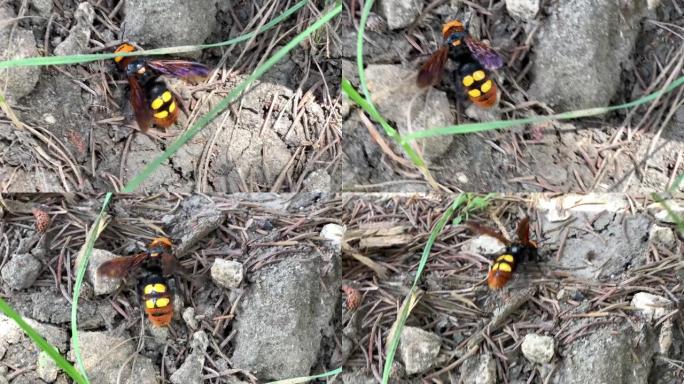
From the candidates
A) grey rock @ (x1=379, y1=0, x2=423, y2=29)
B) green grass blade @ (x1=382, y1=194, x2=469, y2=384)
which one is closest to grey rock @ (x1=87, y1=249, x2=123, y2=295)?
green grass blade @ (x1=382, y1=194, x2=469, y2=384)

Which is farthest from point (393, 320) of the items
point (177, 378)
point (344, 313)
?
point (177, 378)

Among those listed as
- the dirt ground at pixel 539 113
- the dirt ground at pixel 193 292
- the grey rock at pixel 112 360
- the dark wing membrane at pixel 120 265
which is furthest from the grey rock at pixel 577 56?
the grey rock at pixel 112 360

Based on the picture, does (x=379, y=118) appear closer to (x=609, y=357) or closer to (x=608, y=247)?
(x=608, y=247)

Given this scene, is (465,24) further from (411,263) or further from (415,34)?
(411,263)

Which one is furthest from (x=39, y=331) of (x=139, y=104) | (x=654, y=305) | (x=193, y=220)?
(x=654, y=305)

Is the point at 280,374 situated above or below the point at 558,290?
below
